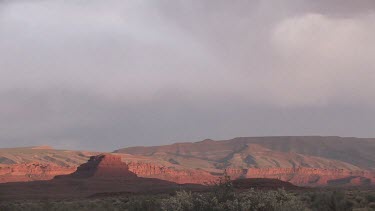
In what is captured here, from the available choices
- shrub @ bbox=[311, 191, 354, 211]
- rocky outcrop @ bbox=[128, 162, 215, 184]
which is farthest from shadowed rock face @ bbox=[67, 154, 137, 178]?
shrub @ bbox=[311, 191, 354, 211]

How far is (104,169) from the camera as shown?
443 feet

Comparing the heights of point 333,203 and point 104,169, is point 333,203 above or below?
below

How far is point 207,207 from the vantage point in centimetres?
2677

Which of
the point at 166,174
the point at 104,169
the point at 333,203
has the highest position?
the point at 104,169

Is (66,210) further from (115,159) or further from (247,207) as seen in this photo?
(115,159)

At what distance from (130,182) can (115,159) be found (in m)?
18.3

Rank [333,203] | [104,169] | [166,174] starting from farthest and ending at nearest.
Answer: [166,174], [104,169], [333,203]

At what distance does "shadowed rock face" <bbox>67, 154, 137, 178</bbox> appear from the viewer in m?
132

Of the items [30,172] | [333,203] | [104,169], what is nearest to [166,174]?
Answer: [104,169]

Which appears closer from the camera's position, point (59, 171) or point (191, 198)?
point (191, 198)

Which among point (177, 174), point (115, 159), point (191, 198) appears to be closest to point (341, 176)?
point (177, 174)

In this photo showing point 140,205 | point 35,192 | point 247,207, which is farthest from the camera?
point 35,192

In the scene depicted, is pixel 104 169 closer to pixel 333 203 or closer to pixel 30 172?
pixel 30 172

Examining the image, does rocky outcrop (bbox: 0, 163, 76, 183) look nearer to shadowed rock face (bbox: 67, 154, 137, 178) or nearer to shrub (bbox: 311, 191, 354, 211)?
shadowed rock face (bbox: 67, 154, 137, 178)
